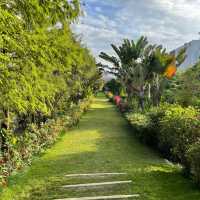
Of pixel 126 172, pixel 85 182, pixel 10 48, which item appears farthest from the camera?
pixel 126 172

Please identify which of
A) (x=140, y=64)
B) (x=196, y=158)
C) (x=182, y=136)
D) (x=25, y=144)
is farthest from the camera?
(x=140, y=64)

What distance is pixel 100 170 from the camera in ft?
36.6

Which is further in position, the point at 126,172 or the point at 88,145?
the point at 88,145

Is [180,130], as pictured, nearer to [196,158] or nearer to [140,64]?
[196,158]

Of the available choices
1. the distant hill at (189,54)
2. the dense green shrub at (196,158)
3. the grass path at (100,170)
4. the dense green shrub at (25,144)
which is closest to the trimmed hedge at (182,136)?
the dense green shrub at (196,158)

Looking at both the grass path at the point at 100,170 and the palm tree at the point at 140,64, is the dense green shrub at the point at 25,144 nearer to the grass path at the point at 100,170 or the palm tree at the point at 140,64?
the grass path at the point at 100,170

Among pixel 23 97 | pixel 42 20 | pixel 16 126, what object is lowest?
pixel 16 126

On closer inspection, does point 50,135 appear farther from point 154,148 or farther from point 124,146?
point 154,148

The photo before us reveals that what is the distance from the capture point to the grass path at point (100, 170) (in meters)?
8.53

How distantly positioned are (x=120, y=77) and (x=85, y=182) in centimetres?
2087

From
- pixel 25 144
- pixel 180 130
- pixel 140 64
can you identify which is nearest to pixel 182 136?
pixel 180 130

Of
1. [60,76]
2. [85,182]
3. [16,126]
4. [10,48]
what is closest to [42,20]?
[10,48]

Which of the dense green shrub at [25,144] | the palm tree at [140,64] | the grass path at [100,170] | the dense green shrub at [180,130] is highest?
the palm tree at [140,64]

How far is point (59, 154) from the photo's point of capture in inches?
585
